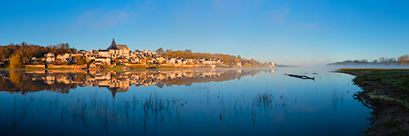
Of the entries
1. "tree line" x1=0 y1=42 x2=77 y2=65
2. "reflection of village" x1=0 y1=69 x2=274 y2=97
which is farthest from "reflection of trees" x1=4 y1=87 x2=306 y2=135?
"tree line" x1=0 y1=42 x2=77 y2=65

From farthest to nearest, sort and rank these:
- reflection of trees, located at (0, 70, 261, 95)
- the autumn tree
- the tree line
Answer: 1. the tree line
2. the autumn tree
3. reflection of trees, located at (0, 70, 261, 95)

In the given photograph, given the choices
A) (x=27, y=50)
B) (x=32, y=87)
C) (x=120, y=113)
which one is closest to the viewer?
(x=120, y=113)

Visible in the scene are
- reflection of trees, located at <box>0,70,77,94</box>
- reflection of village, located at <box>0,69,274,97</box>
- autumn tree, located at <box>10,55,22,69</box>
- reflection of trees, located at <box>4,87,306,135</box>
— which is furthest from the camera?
autumn tree, located at <box>10,55,22,69</box>

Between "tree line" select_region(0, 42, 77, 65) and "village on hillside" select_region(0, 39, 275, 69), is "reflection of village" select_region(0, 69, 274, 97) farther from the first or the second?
"tree line" select_region(0, 42, 77, 65)

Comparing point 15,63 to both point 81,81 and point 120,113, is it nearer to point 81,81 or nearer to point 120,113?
point 81,81

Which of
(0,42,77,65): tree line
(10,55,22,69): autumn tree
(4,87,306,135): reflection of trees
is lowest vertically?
(4,87,306,135): reflection of trees

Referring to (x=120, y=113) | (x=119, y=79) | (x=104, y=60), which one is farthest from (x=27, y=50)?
(x=120, y=113)

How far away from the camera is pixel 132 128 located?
7570 millimetres

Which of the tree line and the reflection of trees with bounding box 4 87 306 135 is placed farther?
the tree line

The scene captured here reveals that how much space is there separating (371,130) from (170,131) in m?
7.58

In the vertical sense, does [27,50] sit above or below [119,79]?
above

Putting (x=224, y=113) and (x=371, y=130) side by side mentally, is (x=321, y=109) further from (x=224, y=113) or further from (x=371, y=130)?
(x=224, y=113)

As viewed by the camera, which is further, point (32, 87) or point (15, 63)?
point (15, 63)

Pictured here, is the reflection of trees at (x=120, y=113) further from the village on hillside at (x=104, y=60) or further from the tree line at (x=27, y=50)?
the tree line at (x=27, y=50)
